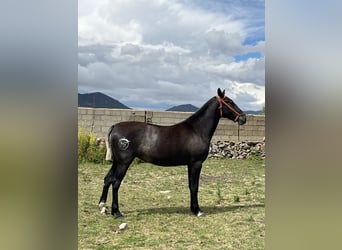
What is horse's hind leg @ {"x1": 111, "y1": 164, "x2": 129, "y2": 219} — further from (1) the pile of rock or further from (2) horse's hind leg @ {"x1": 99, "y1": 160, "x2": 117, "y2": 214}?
(1) the pile of rock

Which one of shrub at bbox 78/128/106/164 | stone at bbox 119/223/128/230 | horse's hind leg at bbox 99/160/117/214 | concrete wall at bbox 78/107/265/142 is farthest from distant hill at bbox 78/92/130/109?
stone at bbox 119/223/128/230

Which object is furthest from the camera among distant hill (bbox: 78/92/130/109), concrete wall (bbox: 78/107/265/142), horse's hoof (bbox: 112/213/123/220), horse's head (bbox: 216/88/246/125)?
concrete wall (bbox: 78/107/265/142)

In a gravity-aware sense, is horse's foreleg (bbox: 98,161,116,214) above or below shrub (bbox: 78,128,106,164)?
below

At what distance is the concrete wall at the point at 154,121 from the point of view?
4.14 m

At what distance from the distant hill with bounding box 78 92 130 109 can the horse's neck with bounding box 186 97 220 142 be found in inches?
43.3

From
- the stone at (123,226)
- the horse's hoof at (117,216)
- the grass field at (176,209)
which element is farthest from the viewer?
the horse's hoof at (117,216)

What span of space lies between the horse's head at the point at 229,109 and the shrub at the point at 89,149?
1639 millimetres

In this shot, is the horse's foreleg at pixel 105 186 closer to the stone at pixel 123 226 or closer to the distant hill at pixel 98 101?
the stone at pixel 123 226

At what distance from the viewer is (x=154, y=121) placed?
14.0ft

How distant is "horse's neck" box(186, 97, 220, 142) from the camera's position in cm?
305

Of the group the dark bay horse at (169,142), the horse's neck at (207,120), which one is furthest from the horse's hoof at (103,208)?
the horse's neck at (207,120)

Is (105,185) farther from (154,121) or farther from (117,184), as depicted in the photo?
(154,121)
